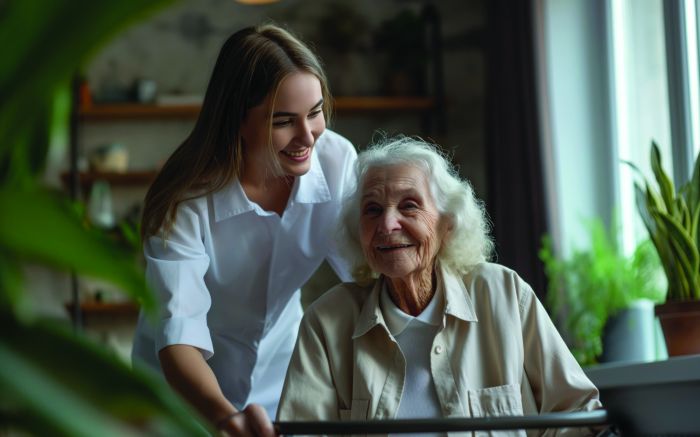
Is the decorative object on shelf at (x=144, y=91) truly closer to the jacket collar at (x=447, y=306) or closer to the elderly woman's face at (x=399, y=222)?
the elderly woman's face at (x=399, y=222)

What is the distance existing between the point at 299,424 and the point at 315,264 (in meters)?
1.04

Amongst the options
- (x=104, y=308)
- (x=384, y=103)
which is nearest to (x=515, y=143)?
(x=384, y=103)

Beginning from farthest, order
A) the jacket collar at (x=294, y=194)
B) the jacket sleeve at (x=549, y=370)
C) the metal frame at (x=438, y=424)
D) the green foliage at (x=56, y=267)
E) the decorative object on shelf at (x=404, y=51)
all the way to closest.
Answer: the decorative object on shelf at (x=404, y=51)
the jacket collar at (x=294, y=194)
the jacket sleeve at (x=549, y=370)
the metal frame at (x=438, y=424)
the green foliage at (x=56, y=267)

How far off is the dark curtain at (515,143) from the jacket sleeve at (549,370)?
2.61 m

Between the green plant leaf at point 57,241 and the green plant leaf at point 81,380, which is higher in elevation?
the green plant leaf at point 57,241

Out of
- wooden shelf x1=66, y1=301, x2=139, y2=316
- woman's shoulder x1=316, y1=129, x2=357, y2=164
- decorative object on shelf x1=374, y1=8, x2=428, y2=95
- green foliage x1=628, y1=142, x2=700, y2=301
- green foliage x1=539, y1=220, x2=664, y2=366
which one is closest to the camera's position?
woman's shoulder x1=316, y1=129, x2=357, y2=164

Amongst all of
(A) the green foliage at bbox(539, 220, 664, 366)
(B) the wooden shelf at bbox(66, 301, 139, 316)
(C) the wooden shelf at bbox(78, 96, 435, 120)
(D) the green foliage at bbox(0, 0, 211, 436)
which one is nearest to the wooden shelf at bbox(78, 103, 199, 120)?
(C) the wooden shelf at bbox(78, 96, 435, 120)

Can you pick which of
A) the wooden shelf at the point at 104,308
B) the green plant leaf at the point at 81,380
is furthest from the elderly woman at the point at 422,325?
the wooden shelf at the point at 104,308

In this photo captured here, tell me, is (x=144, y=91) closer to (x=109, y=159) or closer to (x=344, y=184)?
(x=109, y=159)

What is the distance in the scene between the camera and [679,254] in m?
2.64

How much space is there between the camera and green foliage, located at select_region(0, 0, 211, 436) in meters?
0.44

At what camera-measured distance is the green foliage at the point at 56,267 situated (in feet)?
1.44

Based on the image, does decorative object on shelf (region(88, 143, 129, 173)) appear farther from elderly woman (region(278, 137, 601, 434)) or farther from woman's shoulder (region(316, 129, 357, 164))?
elderly woman (region(278, 137, 601, 434))

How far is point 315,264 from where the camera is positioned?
2.46m
